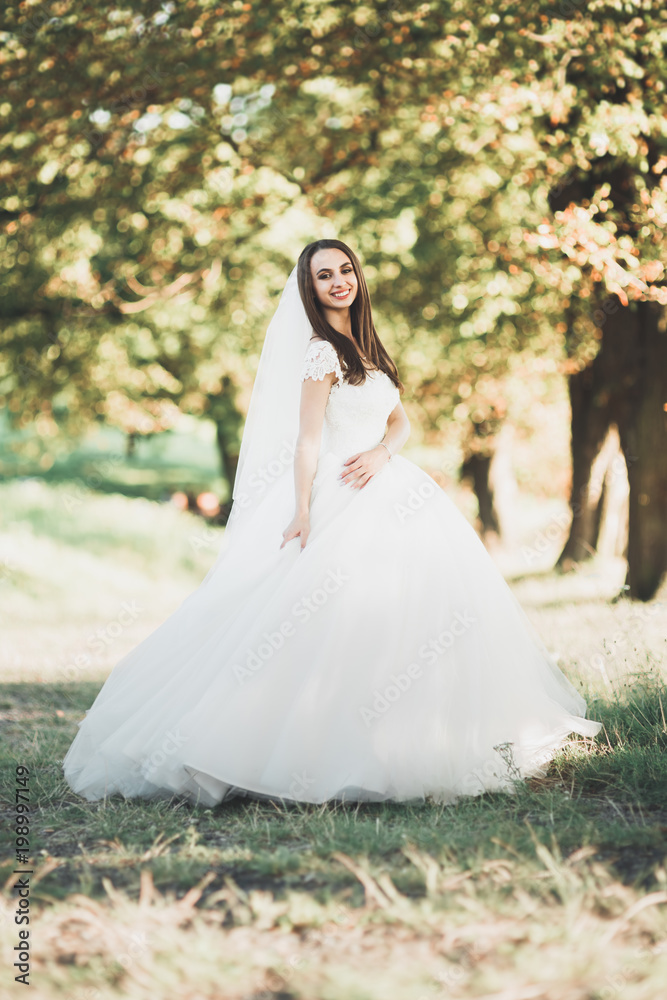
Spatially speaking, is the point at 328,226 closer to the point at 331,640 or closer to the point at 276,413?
the point at 276,413

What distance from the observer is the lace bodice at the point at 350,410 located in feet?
14.4

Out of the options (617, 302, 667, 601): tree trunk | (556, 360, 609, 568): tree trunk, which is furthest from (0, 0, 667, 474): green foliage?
(617, 302, 667, 601): tree trunk

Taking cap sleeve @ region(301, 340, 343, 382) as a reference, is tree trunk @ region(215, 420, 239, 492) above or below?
below

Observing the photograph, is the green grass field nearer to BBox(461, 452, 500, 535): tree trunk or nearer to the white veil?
the white veil

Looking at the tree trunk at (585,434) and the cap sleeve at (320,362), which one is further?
the tree trunk at (585,434)

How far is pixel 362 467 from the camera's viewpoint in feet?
14.4

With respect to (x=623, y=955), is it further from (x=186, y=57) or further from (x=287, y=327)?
(x=186, y=57)

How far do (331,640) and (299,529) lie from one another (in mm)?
610

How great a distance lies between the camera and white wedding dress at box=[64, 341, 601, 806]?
150 inches

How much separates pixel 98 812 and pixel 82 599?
21.7 ft

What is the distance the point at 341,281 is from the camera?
452 cm

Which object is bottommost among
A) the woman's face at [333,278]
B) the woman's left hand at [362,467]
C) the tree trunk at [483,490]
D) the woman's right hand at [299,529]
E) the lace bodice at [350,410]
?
the tree trunk at [483,490]

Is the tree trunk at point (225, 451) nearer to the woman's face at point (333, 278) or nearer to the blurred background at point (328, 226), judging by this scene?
the blurred background at point (328, 226)

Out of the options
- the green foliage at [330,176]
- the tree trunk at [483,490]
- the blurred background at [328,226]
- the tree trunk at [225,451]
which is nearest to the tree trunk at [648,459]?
the blurred background at [328,226]
